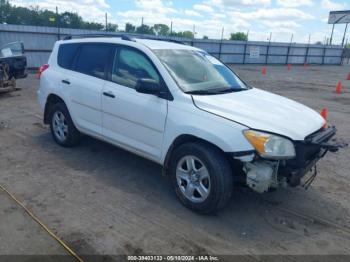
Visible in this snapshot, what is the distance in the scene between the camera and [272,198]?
164 inches

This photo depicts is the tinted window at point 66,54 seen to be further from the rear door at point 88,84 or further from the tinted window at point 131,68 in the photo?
the tinted window at point 131,68

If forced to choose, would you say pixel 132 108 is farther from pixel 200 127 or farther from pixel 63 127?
pixel 63 127

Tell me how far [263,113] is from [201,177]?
3.24 ft

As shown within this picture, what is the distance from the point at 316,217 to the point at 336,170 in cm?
172

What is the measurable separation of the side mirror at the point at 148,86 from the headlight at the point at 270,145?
122cm

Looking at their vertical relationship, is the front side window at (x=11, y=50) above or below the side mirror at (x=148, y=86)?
below

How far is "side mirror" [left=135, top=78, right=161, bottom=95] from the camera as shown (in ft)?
12.6

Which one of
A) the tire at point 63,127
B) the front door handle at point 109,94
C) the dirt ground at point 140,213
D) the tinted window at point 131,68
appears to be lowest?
the dirt ground at point 140,213

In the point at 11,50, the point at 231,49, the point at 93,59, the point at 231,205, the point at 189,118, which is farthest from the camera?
the point at 231,49

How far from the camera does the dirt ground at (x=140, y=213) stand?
10.4 ft

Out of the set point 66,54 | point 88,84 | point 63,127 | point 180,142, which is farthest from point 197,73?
point 63,127

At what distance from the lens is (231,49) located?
105 feet

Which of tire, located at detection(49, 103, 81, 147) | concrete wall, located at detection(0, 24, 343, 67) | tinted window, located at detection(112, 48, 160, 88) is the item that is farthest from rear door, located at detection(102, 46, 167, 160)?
concrete wall, located at detection(0, 24, 343, 67)

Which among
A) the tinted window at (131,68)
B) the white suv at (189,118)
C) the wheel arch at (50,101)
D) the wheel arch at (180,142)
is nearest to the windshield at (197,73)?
the white suv at (189,118)
